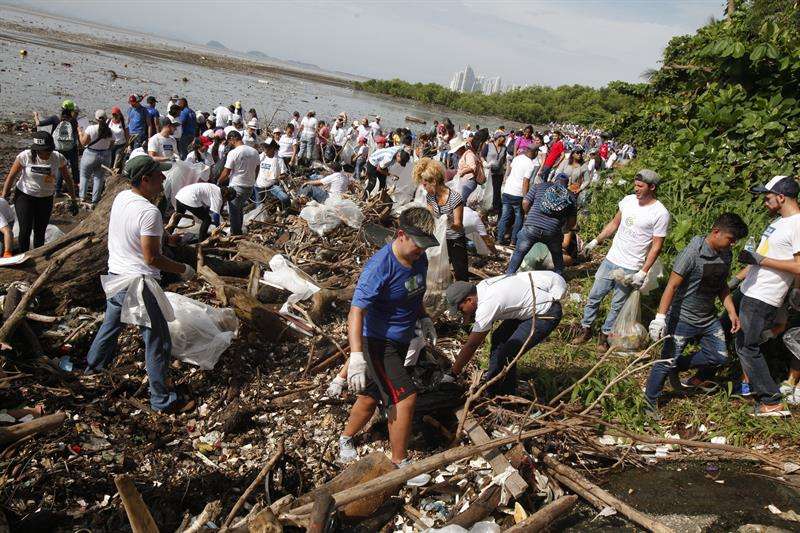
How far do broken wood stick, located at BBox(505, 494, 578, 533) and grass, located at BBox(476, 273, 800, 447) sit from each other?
1061mm

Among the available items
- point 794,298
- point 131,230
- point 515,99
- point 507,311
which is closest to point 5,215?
point 131,230

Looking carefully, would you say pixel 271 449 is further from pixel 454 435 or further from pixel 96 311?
pixel 96 311

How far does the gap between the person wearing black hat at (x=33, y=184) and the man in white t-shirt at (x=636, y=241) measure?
5988mm

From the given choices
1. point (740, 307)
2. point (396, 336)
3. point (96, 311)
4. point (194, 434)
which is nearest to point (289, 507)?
point (396, 336)

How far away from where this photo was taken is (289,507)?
252 cm

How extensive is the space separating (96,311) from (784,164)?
7.69m

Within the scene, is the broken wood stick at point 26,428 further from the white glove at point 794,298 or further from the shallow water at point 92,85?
the shallow water at point 92,85

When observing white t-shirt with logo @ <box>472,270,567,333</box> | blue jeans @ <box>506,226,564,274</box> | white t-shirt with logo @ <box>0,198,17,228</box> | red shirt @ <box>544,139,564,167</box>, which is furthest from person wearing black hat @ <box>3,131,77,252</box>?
red shirt @ <box>544,139,564,167</box>

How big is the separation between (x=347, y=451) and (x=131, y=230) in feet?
6.85

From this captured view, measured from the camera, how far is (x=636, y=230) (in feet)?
15.0

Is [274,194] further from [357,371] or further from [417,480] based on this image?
[417,480]

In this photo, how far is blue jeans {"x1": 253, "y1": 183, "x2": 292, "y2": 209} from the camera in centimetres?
829

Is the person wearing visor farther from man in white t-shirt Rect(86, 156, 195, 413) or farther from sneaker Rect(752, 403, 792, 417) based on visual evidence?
sneaker Rect(752, 403, 792, 417)

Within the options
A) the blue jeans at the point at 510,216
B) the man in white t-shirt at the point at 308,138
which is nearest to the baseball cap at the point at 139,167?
the blue jeans at the point at 510,216
